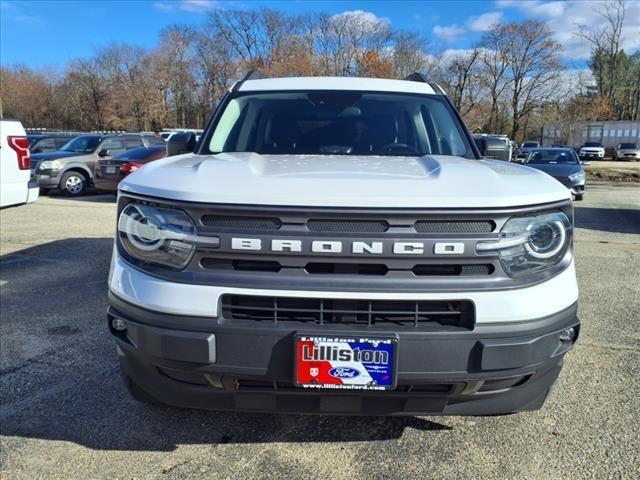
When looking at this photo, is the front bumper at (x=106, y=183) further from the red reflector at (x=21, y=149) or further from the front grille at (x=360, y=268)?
the front grille at (x=360, y=268)

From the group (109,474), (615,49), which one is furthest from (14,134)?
(615,49)

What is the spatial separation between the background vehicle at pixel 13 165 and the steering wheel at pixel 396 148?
5.03 metres

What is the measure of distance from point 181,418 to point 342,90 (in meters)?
2.46

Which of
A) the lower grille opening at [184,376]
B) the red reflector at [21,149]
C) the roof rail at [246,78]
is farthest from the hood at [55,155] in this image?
the lower grille opening at [184,376]

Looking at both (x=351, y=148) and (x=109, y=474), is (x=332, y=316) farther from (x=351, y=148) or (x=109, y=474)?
(x=351, y=148)

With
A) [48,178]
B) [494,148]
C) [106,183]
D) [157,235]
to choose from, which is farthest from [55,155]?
[157,235]

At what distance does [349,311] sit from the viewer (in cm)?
199

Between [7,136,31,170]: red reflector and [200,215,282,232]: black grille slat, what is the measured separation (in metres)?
5.50

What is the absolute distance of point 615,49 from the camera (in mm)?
62281

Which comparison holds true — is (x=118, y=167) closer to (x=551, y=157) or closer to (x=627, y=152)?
(x=551, y=157)

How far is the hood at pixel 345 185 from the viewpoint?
198 centimetres

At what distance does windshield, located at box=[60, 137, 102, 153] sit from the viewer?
15498mm

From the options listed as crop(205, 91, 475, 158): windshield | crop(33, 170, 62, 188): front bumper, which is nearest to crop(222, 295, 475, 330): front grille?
crop(205, 91, 475, 158): windshield

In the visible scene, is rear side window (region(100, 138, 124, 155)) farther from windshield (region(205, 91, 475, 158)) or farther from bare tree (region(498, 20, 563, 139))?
bare tree (region(498, 20, 563, 139))
